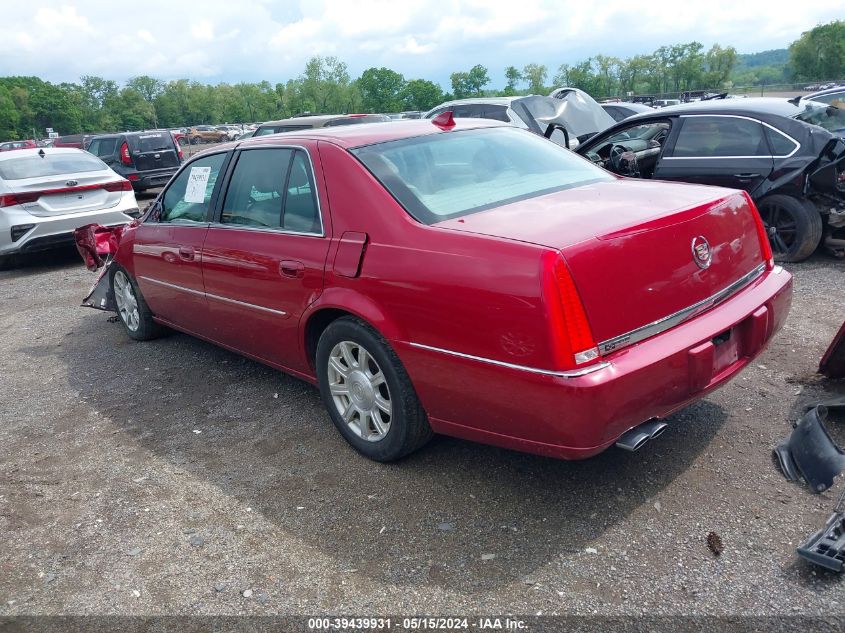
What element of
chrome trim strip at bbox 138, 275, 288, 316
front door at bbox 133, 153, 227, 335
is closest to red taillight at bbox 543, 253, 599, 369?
chrome trim strip at bbox 138, 275, 288, 316

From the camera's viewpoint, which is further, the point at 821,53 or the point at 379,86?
the point at 379,86

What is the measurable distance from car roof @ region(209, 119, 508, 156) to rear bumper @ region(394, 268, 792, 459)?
1292mm

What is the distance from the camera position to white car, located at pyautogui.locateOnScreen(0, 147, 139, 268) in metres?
9.06

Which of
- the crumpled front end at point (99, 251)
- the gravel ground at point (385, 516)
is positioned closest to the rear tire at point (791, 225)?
the gravel ground at point (385, 516)

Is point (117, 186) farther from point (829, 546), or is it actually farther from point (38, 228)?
point (829, 546)

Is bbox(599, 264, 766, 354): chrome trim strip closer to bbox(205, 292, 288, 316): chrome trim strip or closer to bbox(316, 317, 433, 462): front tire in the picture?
bbox(316, 317, 433, 462): front tire

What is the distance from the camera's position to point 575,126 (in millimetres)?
11695

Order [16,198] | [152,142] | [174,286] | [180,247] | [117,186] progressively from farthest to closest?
1. [152,142]
2. [117,186]
3. [16,198]
4. [174,286]
5. [180,247]

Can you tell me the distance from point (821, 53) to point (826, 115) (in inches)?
4188

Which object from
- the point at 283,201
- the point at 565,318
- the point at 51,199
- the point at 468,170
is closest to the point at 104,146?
the point at 51,199

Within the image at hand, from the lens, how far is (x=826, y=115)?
7.71m

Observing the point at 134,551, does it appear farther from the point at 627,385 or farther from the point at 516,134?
the point at 516,134

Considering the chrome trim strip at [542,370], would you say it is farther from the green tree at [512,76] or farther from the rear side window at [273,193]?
the green tree at [512,76]

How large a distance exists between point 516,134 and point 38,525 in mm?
3310
